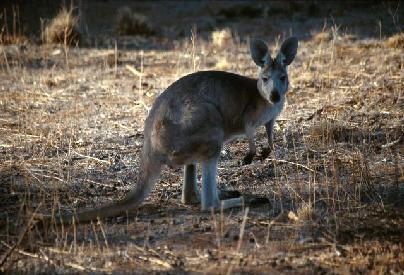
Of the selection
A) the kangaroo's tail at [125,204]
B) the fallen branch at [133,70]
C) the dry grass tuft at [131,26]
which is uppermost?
the dry grass tuft at [131,26]

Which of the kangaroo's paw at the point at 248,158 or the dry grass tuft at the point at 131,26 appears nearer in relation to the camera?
the kangaroo's paw at the point at 248,158

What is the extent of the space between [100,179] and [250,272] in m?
2.47

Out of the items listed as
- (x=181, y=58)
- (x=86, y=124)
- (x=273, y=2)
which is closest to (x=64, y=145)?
(x=86, y=124)

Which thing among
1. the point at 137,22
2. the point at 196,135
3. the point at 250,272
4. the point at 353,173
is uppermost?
the point at 137,22

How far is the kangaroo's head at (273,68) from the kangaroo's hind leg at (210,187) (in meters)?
0.93

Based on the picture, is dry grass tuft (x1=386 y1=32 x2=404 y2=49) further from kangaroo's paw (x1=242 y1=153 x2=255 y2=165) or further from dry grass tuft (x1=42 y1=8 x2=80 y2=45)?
kangaroo's paw (x1=242 y1=153 x2=255 y2=165)

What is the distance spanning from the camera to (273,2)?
16688mm

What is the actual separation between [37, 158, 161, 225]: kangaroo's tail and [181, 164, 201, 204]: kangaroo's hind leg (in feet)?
1.38

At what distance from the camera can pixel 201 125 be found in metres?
5.32

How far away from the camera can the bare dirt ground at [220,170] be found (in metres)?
4.57

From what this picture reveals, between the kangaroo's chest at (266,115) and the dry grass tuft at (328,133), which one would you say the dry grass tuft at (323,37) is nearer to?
the dry grass tuft at (328,133)

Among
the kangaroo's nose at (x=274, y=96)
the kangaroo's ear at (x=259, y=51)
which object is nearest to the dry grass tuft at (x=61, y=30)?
the kangaroo's ear at (x=259, y=51)

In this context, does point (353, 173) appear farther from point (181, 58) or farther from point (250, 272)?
point (181, 58)

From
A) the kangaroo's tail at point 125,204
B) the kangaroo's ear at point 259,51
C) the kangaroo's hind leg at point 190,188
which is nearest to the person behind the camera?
the kangaroo's tail at point 125,204
